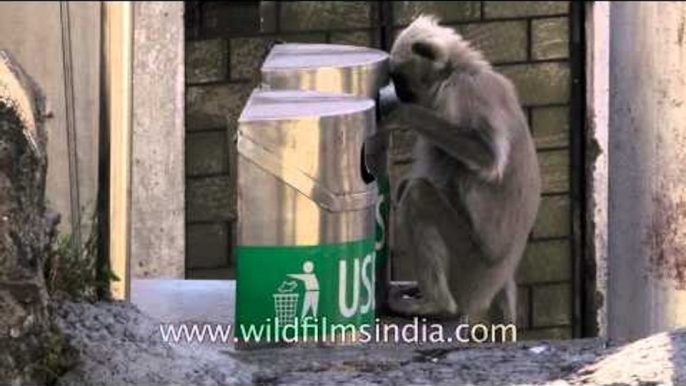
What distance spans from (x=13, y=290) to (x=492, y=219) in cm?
275

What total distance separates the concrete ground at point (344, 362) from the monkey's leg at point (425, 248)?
4.25 ft

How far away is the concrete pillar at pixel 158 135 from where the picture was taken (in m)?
8.18

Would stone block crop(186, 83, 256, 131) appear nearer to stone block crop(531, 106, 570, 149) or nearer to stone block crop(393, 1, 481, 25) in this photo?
stone block crop(393, 1, 481, 25)

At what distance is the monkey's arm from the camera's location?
→ 5574mm

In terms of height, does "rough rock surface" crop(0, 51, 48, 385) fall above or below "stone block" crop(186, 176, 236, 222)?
above

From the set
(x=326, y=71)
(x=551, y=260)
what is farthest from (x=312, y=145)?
(x=551, y=260)

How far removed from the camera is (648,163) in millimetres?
5797

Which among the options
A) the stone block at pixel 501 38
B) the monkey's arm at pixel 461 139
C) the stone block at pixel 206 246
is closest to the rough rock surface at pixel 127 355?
the monkey's arm at pixel 461 139

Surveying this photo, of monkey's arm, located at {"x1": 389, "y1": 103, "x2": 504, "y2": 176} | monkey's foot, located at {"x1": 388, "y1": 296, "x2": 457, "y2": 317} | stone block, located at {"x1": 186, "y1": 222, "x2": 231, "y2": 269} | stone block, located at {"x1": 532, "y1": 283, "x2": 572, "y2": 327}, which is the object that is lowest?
stone block, located at {"x1": 532, "y1": 283, "x2": 572, "y2": 327}

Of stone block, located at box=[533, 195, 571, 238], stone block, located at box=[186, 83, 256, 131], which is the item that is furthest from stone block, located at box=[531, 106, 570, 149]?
stone block, located at box=[186, 83, 256, 131]

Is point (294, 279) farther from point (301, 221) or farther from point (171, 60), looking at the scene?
point (171, 60)

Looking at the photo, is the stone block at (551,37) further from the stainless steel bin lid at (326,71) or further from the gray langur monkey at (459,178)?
the stainless steel bin lid at (326,71)

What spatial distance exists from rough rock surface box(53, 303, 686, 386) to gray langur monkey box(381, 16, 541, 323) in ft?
4.79

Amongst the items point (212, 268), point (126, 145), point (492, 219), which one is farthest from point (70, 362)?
point (212, 268)
